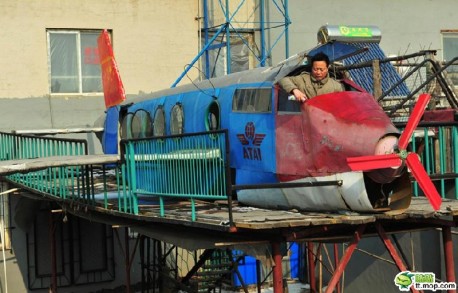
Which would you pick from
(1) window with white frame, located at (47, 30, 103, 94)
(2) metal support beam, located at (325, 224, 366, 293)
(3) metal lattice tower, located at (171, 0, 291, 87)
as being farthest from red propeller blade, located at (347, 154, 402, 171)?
(1) window with white frame, located at (47, 30, 103, 94)

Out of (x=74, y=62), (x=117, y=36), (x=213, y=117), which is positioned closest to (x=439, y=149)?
(x=213, y=117)

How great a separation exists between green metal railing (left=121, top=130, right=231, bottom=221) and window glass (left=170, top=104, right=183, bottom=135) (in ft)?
7.94

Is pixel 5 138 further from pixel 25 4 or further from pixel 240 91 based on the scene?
pixel 240 91

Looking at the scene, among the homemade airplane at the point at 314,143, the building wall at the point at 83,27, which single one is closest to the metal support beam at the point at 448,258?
the homemade airplane at the point at 314,143

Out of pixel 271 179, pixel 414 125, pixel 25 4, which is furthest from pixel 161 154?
pixel 25 4

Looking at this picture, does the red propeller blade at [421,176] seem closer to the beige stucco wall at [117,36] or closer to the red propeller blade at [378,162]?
the red propeller blade at [378,162]

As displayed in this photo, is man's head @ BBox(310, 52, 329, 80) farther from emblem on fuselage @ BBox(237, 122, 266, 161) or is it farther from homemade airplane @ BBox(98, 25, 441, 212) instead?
emblem on fuselage @ BBox(237, 122, 266, 161)

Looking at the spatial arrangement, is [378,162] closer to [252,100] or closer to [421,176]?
[421,176]

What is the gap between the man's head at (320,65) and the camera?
9.66 metres

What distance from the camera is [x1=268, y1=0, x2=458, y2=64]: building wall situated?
2283cm

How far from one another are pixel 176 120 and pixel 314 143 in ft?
15.4

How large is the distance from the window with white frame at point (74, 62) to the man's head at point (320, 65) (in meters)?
12.2

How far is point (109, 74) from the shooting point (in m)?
18.3

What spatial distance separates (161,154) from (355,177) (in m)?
2.93
